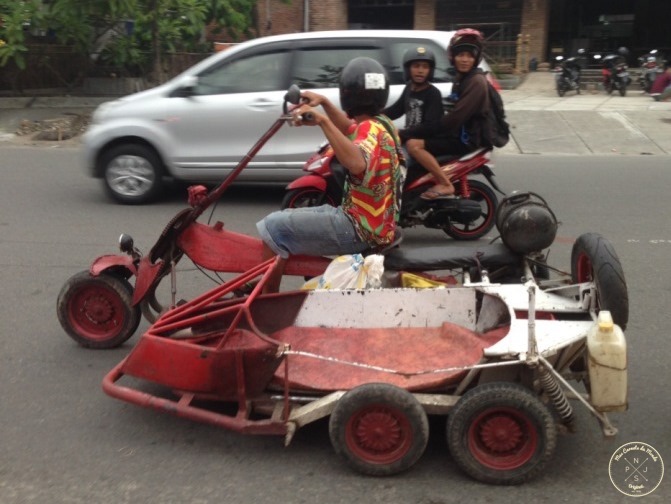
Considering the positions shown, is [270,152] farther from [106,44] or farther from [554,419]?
[106,44]

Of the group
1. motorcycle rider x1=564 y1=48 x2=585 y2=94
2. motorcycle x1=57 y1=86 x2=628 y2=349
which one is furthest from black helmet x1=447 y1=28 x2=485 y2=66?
motorcycle rider x1=564 y1=48 x2=585 y2=94

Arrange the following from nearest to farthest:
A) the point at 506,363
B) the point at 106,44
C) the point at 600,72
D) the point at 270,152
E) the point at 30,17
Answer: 1. the point at 506,363
2. the point at 270,152
3. the point at 30,17
4. the point at 106,44
5. the point at 600,72

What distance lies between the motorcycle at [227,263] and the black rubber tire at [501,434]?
35.4 inches

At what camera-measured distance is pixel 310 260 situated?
14.0 ft

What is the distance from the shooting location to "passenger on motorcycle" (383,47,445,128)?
6.99 meters

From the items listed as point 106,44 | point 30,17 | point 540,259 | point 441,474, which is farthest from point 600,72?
point 441,474

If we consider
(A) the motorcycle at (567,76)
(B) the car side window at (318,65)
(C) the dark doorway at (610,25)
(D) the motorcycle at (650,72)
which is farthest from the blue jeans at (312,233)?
(C) the dark doorway at (610,25)

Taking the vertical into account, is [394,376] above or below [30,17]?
below

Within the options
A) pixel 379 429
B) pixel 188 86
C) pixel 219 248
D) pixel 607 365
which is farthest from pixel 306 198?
pixel 607 365

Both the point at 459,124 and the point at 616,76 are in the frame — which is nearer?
the point at 459,124

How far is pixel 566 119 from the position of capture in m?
14.5

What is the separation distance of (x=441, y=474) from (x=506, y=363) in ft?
1.83

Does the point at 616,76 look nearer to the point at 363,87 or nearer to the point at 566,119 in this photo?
the point at 566,119

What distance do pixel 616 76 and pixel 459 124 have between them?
489 inches
